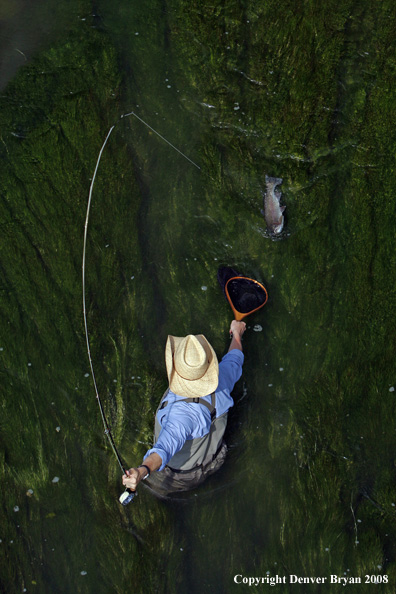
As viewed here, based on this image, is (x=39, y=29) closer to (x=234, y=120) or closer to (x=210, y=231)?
(x=234, y=120)

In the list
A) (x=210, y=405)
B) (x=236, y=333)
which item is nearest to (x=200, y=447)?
(x=210, y=405)

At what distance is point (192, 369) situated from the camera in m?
2.97

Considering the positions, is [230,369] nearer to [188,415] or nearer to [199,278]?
[188,415]

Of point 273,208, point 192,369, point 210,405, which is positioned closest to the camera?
point 192,369

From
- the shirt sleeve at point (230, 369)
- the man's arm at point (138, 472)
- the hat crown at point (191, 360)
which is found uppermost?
the hat crown at point (191, 360)

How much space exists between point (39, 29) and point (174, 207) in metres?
1.79

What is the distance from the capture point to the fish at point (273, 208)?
3.87m

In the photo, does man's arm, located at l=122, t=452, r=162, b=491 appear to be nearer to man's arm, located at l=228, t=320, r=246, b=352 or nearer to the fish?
man's arm, located at l=228, t=320, r=246, b=352

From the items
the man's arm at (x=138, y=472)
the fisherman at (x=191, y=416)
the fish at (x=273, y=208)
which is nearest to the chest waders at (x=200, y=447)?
the fisherman at (x=191, y=416)

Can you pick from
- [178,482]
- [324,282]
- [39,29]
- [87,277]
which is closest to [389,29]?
[324,282]

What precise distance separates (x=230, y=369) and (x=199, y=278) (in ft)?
2.54

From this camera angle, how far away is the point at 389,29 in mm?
4105

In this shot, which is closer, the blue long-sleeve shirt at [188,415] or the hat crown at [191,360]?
the blue long-sleeve shirt at [188,415]

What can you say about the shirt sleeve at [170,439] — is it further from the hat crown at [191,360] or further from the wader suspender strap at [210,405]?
the hat crown at [191,360]
